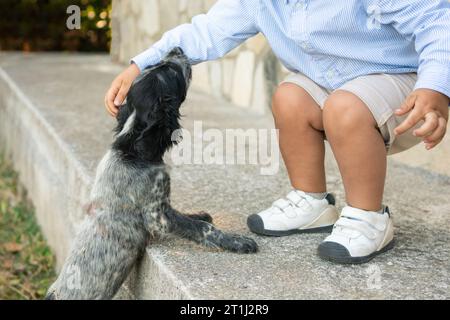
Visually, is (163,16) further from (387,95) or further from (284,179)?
(387,95)

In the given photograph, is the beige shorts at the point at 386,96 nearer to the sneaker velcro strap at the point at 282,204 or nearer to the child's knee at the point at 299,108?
the child's knee at the point at 299,108

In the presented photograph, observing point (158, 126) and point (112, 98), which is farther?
point (112, 98)

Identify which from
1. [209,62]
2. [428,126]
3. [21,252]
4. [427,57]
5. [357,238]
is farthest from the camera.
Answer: [209,62]

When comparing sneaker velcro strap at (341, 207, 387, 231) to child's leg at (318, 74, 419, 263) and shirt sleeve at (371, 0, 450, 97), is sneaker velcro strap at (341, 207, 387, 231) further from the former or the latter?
shirt sleeve at (371, 0, 450, 97)

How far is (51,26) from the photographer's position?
33.1 ft

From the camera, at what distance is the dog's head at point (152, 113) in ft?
7.73

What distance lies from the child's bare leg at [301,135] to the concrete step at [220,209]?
0.73ft

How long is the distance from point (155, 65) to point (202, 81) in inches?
153

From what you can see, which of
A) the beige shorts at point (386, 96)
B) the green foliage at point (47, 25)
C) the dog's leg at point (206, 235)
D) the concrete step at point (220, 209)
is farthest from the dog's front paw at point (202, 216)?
the green foliage at point (47, 25)

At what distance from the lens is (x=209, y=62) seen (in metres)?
6.19

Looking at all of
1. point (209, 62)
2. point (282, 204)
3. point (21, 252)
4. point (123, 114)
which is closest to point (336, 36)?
point (282, 204)

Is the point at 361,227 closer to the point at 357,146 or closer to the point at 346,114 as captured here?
the point at 357,146

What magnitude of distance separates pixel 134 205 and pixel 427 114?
1003mm

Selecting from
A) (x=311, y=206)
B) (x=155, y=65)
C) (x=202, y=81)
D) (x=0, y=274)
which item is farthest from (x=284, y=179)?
(x=202, y=81)
